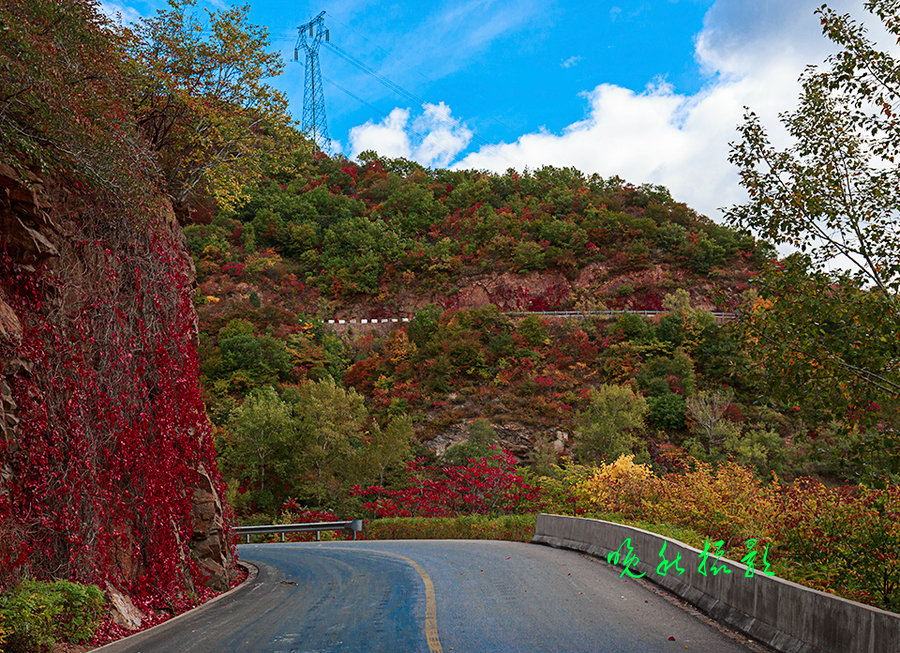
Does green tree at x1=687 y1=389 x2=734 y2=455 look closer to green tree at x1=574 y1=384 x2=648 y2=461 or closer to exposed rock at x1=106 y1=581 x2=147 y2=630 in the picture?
green tree at x1=574 y1=384 x2=648 y2=461

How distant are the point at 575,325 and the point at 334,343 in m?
20.6

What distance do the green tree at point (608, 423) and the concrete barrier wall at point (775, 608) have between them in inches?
944

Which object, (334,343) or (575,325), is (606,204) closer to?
(575,325)


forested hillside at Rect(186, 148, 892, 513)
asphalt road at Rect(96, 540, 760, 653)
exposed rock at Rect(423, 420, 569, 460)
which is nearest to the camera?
asphalt road at Rect(96, 540, 760, 653)

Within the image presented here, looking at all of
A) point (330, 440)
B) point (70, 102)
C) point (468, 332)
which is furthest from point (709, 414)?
point (70, 102)

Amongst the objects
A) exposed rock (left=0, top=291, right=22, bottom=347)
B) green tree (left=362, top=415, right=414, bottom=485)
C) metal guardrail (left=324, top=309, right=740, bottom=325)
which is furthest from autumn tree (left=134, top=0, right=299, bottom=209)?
metal guardrail (left=324, top=309, right=740, bottom=325)

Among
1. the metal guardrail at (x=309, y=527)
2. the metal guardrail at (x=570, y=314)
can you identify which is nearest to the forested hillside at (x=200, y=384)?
the metal guardrail at (x=309, y=527)

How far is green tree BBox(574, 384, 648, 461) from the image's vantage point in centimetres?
3428

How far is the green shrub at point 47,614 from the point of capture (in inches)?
243

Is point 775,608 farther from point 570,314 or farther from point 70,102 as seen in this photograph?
point 570,314

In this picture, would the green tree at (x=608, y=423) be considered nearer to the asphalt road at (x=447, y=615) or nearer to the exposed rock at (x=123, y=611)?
the asphalt road at (x=447, y=615)

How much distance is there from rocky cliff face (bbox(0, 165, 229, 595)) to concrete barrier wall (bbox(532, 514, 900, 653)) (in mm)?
8261

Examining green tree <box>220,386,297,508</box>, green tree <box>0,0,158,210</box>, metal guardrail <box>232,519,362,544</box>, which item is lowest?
metal guardrail <box>232,519,362,544</box>

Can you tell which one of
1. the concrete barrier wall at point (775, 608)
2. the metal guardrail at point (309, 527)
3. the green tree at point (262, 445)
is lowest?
the metal guardrail at point (309, 527)
